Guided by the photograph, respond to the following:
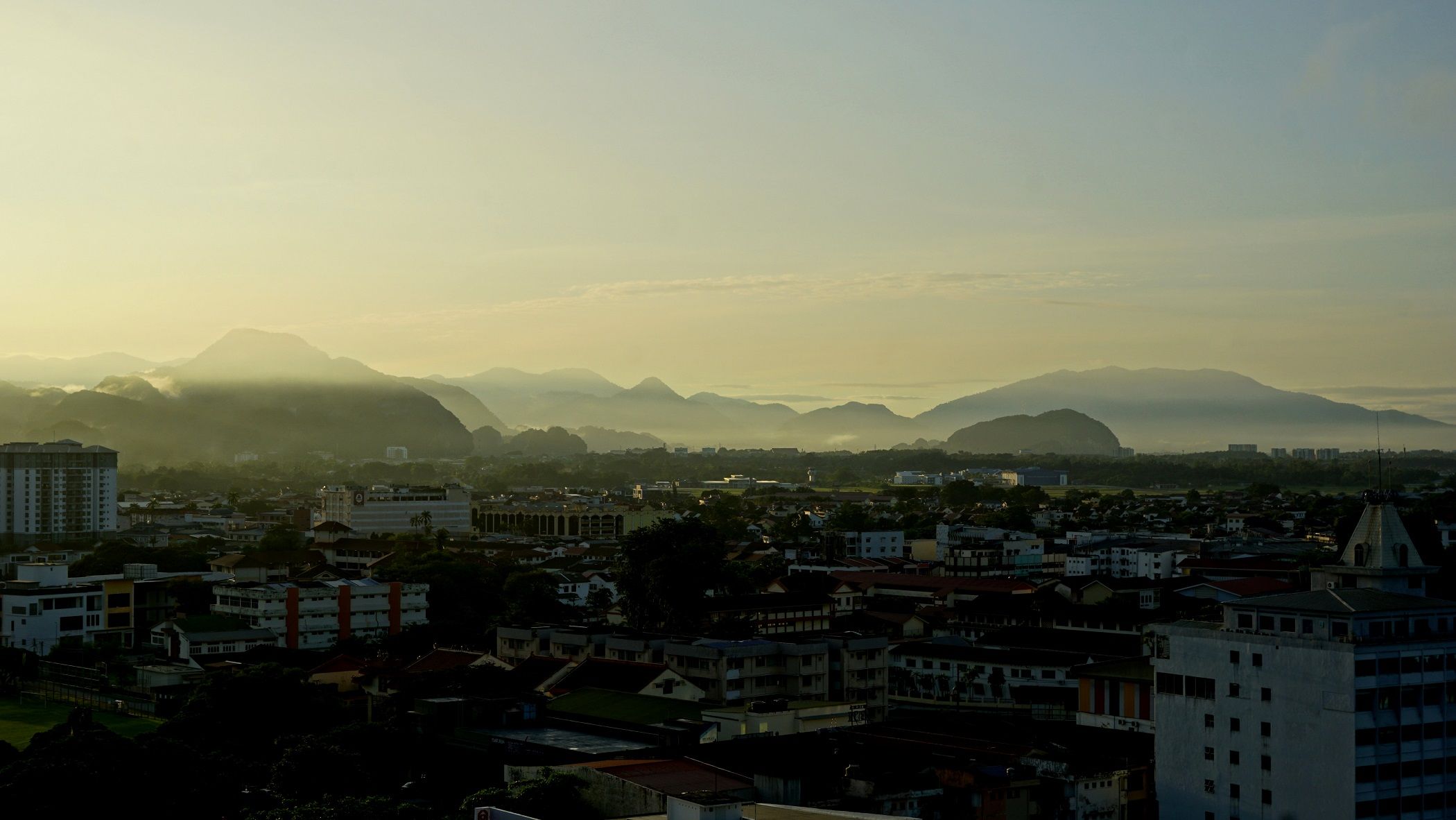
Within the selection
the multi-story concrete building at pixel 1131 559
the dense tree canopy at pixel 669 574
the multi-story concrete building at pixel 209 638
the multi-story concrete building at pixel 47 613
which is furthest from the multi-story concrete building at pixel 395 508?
the multi-story concrete building at pixel 209 638

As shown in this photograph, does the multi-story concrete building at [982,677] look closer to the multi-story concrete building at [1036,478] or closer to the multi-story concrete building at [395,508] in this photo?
the multi-story concrete building at [395,508]

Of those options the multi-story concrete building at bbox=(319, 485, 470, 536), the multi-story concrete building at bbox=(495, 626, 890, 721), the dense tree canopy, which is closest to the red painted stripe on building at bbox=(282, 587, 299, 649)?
the dense tree canopy

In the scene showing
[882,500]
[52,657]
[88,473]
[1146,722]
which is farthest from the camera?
[882,500]

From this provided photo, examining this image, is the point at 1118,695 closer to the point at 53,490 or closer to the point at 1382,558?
the point at 1382,558

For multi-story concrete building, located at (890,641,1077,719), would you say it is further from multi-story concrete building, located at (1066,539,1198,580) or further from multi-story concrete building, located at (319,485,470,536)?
multi-story concrete building, located at (319,485,470,536)

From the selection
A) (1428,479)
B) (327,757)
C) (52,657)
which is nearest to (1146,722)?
(327,757)

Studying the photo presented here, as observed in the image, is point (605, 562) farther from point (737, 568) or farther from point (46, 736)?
point (46, 736)
